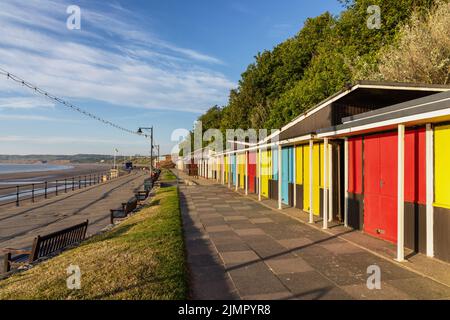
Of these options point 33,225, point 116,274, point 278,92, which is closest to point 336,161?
point 116,274

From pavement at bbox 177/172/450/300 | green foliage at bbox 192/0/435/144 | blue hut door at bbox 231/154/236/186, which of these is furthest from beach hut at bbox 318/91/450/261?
blue hut door at bbox 231/154/236/186

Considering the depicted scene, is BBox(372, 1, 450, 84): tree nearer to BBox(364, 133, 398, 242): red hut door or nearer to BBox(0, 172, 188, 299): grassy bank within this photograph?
BBox(364, 133, 398, 242): red hut door

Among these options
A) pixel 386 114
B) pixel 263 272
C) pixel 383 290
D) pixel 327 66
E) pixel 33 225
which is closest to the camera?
pixel 383 290

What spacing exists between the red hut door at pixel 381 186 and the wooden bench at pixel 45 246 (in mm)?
8129

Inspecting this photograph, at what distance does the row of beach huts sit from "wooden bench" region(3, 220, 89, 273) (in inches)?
284

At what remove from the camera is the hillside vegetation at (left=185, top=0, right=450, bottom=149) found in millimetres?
16766

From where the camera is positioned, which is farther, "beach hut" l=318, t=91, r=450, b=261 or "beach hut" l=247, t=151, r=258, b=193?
"beach hut" l=247, t=151, r=258, b=193

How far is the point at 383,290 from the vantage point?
4.84 m

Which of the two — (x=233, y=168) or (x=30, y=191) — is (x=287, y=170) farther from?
(x=30, y=191)

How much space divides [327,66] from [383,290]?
2571 cm

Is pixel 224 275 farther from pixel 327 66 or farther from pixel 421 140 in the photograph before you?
pixel 327 66

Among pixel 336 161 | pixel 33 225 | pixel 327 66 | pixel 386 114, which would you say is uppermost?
pixel 327 66

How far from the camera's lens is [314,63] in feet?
113

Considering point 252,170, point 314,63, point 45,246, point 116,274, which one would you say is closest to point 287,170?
point 252,170
